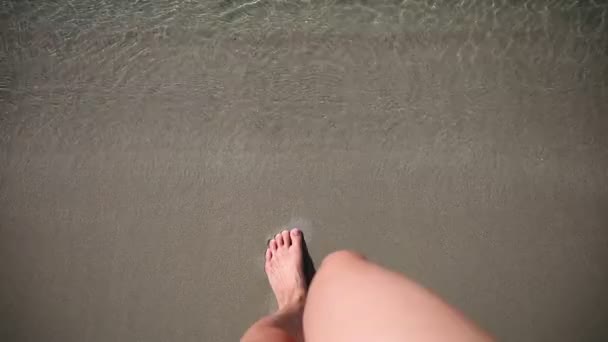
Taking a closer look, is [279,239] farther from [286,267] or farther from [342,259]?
[342,259]

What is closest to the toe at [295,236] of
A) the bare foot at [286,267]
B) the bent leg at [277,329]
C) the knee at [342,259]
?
the bare foot at [286,267]

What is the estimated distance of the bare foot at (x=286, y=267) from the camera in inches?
45.5

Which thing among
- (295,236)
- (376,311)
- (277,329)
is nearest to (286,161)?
(295,236)

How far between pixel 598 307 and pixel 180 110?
1.01 m

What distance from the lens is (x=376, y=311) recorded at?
0.66 m

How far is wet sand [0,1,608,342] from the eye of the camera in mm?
1241

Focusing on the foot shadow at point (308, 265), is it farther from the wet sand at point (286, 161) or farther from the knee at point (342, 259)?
the knee at point (342, 259)

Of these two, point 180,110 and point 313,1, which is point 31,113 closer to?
point 180,110

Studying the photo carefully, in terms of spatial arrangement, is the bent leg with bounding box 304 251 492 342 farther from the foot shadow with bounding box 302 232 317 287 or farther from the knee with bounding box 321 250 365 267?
the foot shadow with bounding box 302 232 317 287

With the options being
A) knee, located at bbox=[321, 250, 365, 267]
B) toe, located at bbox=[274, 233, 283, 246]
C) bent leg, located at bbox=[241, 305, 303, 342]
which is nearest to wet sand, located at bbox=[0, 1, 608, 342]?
toe, located at bbox=[274, 233, 283, 246]

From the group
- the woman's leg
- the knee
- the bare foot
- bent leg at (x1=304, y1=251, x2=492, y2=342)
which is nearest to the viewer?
bent leg at (x1=304, y1=251, x2=492, y2=342)

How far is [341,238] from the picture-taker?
4.09 feet

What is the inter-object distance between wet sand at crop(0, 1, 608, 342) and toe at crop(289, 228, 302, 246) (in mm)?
35

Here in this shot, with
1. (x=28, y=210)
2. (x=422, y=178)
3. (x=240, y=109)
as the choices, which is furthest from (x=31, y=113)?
(x=422, y=178)
